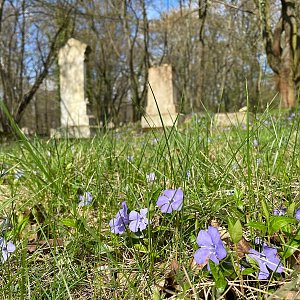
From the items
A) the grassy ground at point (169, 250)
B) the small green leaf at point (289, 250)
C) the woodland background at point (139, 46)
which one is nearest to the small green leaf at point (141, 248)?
the grassy ground at point (169, 250)

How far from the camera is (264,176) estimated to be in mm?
1272

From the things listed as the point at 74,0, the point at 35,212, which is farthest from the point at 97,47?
the point at 35,212

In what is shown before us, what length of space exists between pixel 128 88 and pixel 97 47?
5061 mm

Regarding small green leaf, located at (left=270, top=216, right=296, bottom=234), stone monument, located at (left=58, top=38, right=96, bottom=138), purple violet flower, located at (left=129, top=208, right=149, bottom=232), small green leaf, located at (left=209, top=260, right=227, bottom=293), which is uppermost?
stone monument, located at (left=58, top=38, right=96, bottom=138)

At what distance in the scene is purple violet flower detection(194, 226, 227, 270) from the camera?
2.30 ft

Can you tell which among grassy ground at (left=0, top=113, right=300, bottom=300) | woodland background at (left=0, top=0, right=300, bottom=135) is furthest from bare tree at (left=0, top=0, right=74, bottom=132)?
grassy ground at (left=0, top=113, right=300, bottom=300)

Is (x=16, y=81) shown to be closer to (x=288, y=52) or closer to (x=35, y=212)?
(x=288, y=52)

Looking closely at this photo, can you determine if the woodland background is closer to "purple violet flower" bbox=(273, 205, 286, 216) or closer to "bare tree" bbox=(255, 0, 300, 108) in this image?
"bare tree" bbox=(255, 0, 300, 108)

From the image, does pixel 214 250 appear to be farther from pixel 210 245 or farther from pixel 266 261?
pixel 266 261

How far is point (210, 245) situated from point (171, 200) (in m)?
0.20

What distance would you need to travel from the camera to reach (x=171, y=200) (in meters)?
0.89

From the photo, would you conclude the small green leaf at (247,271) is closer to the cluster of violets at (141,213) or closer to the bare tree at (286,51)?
the cluster of violets at (141,213)

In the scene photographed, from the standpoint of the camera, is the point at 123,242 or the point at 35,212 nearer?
the point at 123,242

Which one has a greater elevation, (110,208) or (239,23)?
(239,23)
